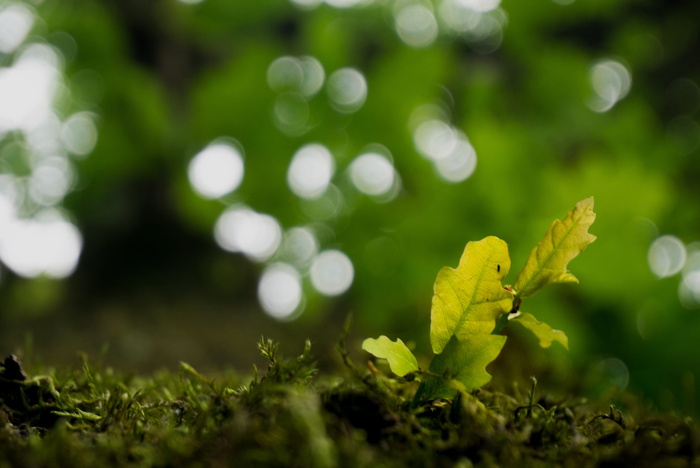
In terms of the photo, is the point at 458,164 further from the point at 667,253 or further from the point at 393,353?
the point at 393,353

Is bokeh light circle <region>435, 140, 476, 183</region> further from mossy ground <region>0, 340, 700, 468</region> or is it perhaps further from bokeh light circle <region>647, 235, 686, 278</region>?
mossy ground <region>0, 340, 700, 468</region>

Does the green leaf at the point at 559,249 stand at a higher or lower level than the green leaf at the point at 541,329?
higher

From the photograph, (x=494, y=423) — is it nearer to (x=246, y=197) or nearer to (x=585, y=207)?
(x=585, y=207)

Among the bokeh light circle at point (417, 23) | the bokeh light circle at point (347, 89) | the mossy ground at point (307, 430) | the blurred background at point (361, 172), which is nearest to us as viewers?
the mossy ground at point (307, 430)

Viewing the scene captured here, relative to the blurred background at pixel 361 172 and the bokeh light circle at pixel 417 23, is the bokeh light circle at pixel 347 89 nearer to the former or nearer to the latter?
the blurred background at pixel 361 172

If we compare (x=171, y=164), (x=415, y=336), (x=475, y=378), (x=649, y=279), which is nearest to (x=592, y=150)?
(x=649, y=279)

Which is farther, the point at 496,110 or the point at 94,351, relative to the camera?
the point at 496,110

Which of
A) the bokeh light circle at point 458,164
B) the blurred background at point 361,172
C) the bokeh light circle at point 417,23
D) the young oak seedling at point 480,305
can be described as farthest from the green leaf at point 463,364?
the bokeh light circle at point 417,23
